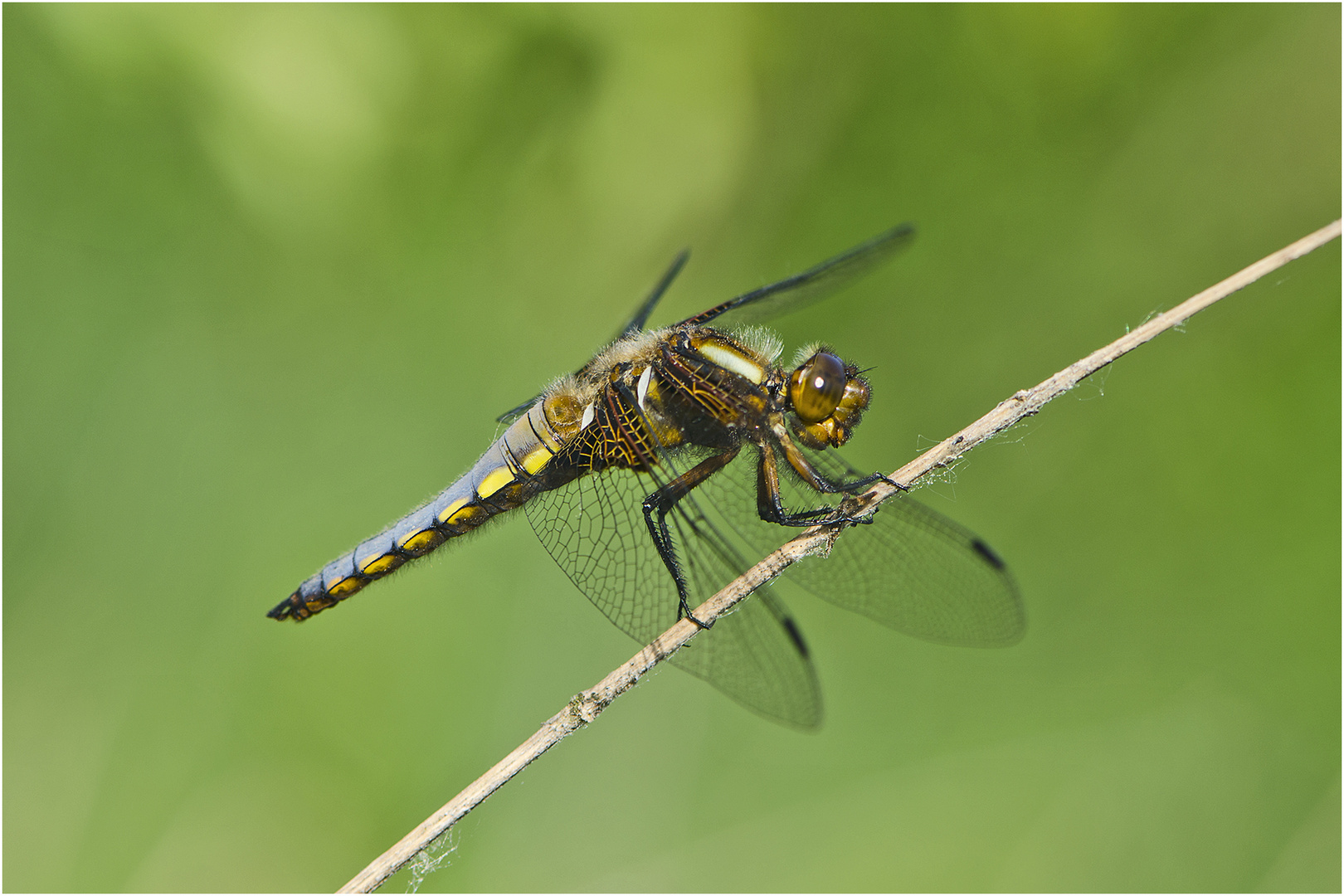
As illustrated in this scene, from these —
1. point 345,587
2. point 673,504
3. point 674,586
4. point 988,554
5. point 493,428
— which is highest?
point 493,428

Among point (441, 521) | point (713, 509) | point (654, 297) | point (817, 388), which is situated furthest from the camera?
point (654, 297)

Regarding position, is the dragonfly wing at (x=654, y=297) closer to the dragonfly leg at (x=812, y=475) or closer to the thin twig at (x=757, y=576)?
the dragonfly leg at (x=812, y=475)

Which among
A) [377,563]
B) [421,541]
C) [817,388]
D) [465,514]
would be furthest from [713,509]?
[377,563]

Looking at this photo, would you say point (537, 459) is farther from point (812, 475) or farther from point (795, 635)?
point (795, 635)

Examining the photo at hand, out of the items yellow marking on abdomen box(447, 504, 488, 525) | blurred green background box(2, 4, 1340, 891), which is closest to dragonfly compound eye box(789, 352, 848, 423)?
blurred green background box(2, 4, 1340, 891)

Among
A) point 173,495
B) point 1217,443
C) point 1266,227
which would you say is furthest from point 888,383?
point 173,495

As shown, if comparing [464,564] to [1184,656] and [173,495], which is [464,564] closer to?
[173,495]

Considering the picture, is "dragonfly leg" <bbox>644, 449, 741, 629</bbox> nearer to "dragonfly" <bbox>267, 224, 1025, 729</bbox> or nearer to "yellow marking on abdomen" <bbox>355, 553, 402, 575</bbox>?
"dragonfly" <bbox>267, 224, 1025, 729</bbox>
